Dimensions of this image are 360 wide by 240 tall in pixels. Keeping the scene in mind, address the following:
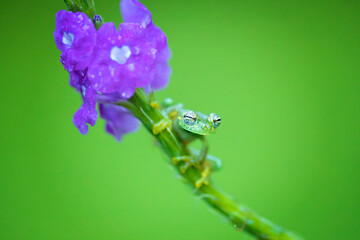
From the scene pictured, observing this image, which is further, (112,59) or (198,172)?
(198,172)

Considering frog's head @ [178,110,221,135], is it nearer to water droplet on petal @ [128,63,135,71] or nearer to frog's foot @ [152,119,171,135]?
frog's foot @ [152,119,171,135]

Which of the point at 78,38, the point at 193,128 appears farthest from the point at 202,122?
the point at 78,38

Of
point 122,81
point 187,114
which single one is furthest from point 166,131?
point 122,81

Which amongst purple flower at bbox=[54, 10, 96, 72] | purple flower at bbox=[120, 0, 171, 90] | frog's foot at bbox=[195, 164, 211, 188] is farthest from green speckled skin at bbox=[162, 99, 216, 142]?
purple flower at bbox=[54, 10, 96, 72]

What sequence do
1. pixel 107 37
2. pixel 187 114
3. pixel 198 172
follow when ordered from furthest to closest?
pixel 198 172, pixel 187 114, pixel 107 37

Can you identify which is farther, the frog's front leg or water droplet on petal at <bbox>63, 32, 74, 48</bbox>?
the frog's front leg

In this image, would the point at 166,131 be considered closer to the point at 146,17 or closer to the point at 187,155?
the point at 187,155

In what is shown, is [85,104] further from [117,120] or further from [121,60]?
[117,120]
